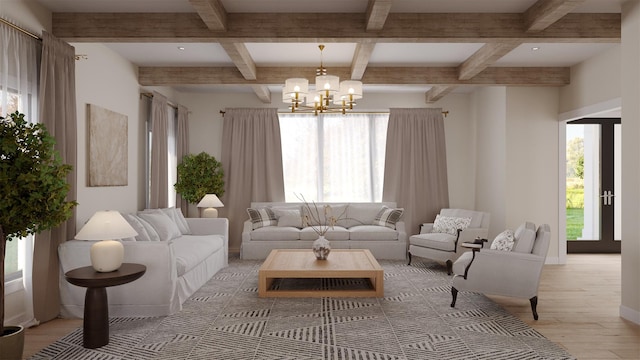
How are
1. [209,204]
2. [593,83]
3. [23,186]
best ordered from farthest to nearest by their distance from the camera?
1. [209,204]
2. [593,83]
3. [23,186]

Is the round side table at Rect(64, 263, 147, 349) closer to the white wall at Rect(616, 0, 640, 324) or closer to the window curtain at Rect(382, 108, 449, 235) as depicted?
the white wall at Rect(616, 0, 640, 324)

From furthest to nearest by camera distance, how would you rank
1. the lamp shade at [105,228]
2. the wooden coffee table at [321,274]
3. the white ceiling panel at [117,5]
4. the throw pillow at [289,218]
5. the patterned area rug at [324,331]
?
the throw pillow at [289,218], the wooden coffee table at [321,274], the white ceiling panel at [117,5], the lamp shade at [105,228], the patterned area rug at [324,331]

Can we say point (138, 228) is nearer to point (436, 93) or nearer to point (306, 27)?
point (306, 27)

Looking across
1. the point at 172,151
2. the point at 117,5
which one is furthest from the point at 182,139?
the point at 117,5

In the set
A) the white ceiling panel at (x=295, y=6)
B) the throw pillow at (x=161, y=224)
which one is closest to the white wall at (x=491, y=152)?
the white ceiling panel at (x=295, y=6)

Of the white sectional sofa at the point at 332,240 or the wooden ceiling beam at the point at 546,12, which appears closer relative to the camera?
the wooden ceiling beam at the point at 546,12

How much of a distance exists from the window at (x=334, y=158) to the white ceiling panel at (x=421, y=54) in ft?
7.18

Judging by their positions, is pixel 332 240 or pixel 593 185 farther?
pixel 593 185

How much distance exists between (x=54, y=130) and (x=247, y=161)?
4.19 metres

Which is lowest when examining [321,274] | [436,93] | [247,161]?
[321,274]

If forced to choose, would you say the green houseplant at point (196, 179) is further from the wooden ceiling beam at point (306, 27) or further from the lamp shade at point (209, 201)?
the wooden ceiling beam at point (306, 27)

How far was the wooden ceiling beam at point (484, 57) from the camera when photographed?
4.96 meters

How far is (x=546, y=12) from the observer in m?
3.99

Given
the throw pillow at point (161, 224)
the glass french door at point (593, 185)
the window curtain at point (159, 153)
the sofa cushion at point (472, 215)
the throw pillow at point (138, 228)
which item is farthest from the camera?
the glass french door at point (593, 185)
